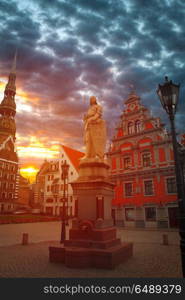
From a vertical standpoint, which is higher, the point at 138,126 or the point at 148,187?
the point at 138,126

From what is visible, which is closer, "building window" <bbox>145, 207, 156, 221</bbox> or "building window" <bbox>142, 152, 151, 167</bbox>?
"building window" <bbox>145, 207, 156, 221</bbox>

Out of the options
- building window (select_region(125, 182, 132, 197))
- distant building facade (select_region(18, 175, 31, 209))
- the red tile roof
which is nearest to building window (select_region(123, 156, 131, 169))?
building window (select_region(125, 182, 132, 197))

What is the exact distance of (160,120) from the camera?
2620cm

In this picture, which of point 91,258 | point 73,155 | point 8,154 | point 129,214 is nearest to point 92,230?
point 91,258

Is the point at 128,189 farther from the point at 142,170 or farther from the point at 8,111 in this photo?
the point at 8,111

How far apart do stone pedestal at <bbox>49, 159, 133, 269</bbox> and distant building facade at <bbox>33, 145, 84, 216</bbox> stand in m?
35.6

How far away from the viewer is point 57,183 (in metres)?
48.2

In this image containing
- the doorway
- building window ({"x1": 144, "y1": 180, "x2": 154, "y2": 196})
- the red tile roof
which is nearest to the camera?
the doorway

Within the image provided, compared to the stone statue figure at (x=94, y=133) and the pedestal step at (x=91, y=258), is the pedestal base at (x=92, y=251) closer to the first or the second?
the pedestal step at (x=91, y=258)

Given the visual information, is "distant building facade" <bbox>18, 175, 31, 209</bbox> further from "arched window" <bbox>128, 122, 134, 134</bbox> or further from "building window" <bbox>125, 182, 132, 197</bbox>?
"arched window" <bbox>128, 122, 134, 134</bbox>

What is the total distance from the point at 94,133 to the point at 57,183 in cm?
4065

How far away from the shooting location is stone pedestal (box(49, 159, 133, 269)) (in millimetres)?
6777

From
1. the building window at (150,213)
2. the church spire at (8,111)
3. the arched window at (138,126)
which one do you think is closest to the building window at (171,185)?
the building window at (150,213)

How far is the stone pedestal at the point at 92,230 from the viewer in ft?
22.2
